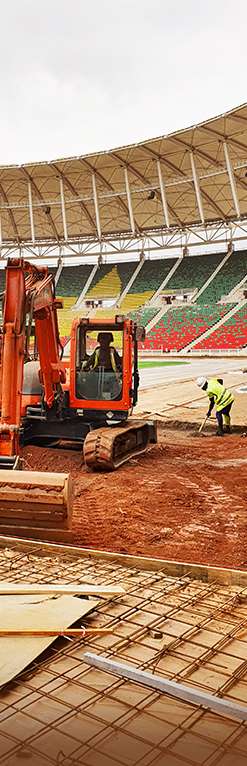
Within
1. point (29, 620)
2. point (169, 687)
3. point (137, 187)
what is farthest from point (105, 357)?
point (137, 187)

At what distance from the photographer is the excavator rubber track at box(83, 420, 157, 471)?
8406mm

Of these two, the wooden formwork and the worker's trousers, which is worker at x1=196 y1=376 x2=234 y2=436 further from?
the wooden formwork

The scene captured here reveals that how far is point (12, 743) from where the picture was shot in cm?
235

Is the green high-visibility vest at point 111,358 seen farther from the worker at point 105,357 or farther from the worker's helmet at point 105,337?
the worker's helmet at point 105,337

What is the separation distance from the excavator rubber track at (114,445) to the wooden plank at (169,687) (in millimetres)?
5382

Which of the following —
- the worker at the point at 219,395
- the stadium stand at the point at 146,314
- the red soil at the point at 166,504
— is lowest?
the red soil at the point at 166,504

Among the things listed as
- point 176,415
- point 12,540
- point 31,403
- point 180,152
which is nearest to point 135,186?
point 180,152

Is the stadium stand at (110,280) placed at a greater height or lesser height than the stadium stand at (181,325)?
greater

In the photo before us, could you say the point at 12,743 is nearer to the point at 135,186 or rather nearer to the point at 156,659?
the point at 156,659

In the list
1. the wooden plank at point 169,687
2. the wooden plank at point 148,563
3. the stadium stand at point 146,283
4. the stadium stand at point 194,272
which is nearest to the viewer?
the wooden plank at point 169,687

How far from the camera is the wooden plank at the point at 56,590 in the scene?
12.0 feet

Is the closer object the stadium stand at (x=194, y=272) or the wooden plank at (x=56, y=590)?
the wooden plank at (x=56, y=590)

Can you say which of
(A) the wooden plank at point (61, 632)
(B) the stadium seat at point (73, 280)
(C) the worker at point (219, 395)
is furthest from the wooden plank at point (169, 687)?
(B) the stadium seat at point (73, 280)

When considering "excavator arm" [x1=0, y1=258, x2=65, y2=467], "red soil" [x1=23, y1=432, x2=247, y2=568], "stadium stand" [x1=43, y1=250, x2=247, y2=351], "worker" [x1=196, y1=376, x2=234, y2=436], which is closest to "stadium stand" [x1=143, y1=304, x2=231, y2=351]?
"stadium stand" [x1=43, y1=250, x2=247, y2=351]
